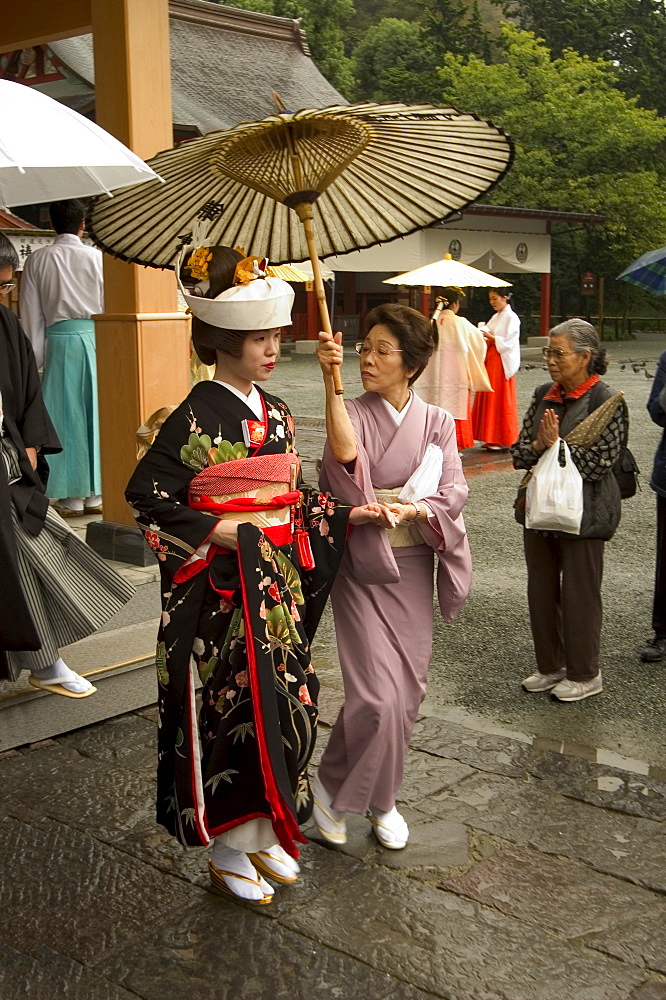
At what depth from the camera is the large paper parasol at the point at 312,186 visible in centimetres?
296

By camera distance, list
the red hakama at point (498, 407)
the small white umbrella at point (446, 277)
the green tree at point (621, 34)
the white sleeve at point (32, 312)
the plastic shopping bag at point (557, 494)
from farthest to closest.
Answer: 1. the green tree at point (621, 34)
2. the red hakama at point (498, 407)
3. the small white umbrella at point (446, 277)
4. the white sleeve at point (32, 312)
5. the plastic shopping bag at point (557, 494)

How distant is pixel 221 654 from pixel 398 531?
0.77m

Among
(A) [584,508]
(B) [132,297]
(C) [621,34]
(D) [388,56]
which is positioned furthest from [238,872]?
(C) [621,34]

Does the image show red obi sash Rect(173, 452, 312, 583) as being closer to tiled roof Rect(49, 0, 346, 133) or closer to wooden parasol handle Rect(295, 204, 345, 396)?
wooden parasol handle Rect(295, 204, 345, 396)

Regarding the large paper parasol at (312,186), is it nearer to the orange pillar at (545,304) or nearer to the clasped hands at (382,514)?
the clasped hands at (382,514)

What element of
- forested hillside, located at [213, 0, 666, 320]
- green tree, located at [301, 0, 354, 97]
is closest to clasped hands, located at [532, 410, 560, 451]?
forested hillside, located at [213, 0, 666, 320]

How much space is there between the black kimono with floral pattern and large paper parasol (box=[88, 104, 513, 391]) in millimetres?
543

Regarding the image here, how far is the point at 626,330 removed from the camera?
33531 millimetres

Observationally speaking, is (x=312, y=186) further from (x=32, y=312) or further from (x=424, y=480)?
A: (x=32, y=312)

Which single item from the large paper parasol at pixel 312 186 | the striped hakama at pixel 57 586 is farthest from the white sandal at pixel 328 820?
the large paper parasol at pixel 312 186

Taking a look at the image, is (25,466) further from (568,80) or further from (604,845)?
(568,80)

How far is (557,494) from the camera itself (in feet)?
14.4

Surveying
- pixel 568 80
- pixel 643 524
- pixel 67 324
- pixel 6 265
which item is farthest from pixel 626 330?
pixel 6 265

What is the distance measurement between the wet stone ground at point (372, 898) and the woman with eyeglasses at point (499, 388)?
26.0 ft
